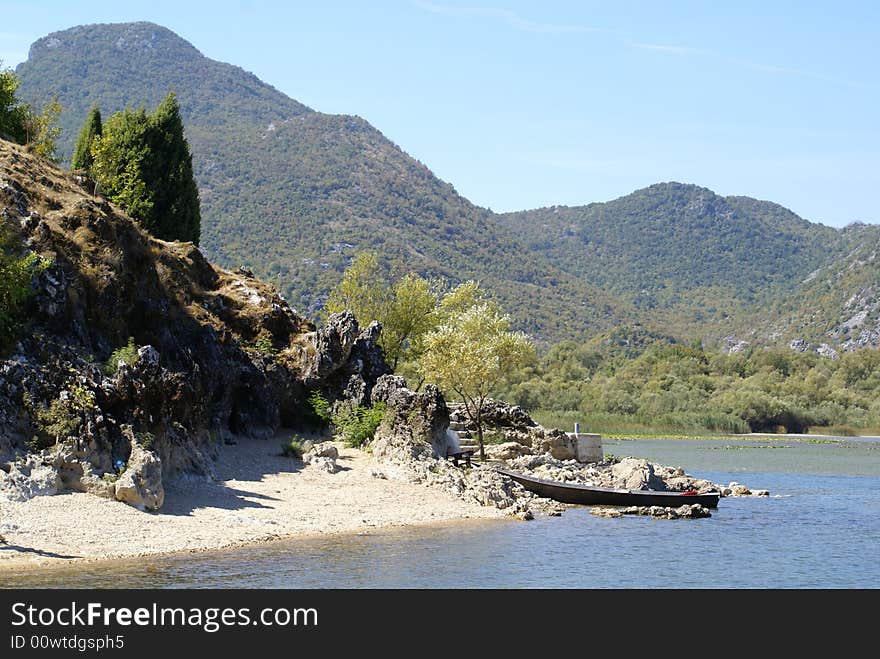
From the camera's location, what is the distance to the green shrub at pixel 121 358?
29.1 meters

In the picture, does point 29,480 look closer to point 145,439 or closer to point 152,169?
point 145,439

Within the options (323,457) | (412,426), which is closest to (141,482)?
(323,457)

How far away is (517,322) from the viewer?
173875 millimetres

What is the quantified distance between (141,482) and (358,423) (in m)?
14.2

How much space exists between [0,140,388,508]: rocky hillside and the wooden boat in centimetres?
822

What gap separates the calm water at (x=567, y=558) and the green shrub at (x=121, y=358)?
7.01 m

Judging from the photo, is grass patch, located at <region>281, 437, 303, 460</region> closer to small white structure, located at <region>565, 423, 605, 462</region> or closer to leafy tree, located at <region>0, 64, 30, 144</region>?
leafy tree, located at <region>0, 64, 30, 144</region>

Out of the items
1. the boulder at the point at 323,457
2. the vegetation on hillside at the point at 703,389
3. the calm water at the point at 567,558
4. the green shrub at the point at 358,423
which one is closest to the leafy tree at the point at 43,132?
the green shrub at the point at 358,423

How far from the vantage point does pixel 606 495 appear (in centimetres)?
3819

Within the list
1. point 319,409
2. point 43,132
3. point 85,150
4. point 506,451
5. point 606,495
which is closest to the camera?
point 606,495

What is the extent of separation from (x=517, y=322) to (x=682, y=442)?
8001 cm

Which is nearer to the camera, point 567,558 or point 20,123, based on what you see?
point 567,558

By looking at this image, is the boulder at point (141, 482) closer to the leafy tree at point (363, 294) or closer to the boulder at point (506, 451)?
the boulder at point (506, 451)
